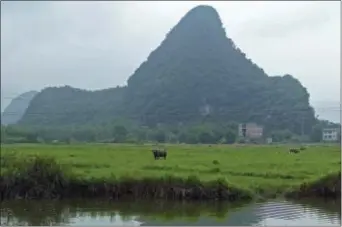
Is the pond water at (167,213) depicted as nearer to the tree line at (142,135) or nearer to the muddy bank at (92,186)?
the muddy bank at (92,186)

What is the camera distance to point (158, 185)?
12891mm

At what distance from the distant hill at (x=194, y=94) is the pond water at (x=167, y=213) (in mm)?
32527

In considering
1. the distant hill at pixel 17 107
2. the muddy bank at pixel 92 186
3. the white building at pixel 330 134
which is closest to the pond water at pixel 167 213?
the muddy bank at pixel 92 186

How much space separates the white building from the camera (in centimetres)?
4094

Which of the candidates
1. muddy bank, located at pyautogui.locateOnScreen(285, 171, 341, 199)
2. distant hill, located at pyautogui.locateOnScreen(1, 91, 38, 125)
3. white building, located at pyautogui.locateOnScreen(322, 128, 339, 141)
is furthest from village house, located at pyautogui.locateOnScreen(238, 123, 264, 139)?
distant hill, located at pyautogui.locateOnScreen(1, 91, 38, 125)

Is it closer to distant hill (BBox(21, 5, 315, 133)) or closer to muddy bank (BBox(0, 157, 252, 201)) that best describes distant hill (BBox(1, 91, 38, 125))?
distant hill (BBox(21, 5, 315, 133))

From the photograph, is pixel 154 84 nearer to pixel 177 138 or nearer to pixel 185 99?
pixel 185 99

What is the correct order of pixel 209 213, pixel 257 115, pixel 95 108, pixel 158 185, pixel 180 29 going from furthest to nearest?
pixel 180 29, pixel 95 108, pixel 257 115, pixel 158 185, pixel 209 213

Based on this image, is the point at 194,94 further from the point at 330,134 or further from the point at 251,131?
the point at 330,134

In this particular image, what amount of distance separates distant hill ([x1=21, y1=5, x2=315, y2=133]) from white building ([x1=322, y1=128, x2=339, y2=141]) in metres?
2.57

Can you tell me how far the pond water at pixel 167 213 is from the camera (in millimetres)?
10136

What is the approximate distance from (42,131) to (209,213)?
32361 millimetres

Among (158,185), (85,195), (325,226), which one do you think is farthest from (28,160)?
(325,226)

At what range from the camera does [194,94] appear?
5278 cm
